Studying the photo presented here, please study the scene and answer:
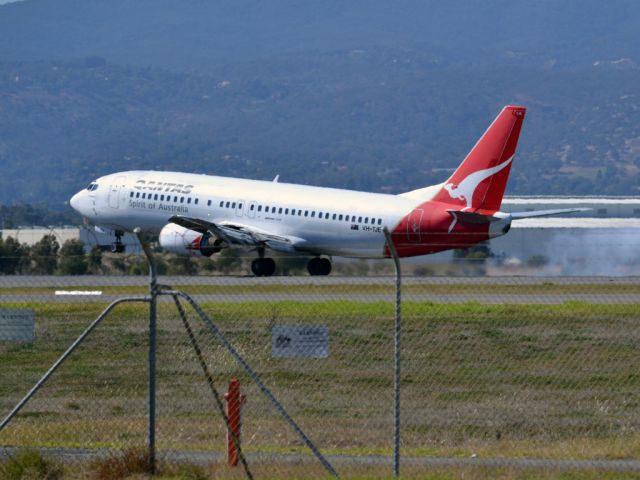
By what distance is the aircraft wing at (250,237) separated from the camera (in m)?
48.8

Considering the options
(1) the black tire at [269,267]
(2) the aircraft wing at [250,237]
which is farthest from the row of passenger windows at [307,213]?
(1) the black tire at [269,267]

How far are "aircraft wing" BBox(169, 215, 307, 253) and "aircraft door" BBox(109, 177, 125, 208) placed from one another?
446cm

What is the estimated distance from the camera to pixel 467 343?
1089 inches

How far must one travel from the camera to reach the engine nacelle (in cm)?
4888

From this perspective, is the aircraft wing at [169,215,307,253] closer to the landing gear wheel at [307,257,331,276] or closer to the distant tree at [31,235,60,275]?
the landing gear wheel at [307,257,331,276]

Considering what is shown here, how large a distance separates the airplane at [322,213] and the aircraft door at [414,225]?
31 millimetres

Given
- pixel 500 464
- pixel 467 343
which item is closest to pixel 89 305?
pixel 467 343

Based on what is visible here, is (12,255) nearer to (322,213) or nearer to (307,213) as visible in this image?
(307,213)

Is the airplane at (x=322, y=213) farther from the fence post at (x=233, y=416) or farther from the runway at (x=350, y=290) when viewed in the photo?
the fence post at (x=233, y=416)

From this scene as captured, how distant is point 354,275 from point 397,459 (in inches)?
870

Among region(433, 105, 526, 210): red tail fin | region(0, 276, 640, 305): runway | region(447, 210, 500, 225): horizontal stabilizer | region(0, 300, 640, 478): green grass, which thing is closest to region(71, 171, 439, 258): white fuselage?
region(433, 105, 526, 210): red tail fin

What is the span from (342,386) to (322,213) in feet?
80.5

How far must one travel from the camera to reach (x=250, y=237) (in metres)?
49.1

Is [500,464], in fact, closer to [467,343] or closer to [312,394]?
[312,394]
